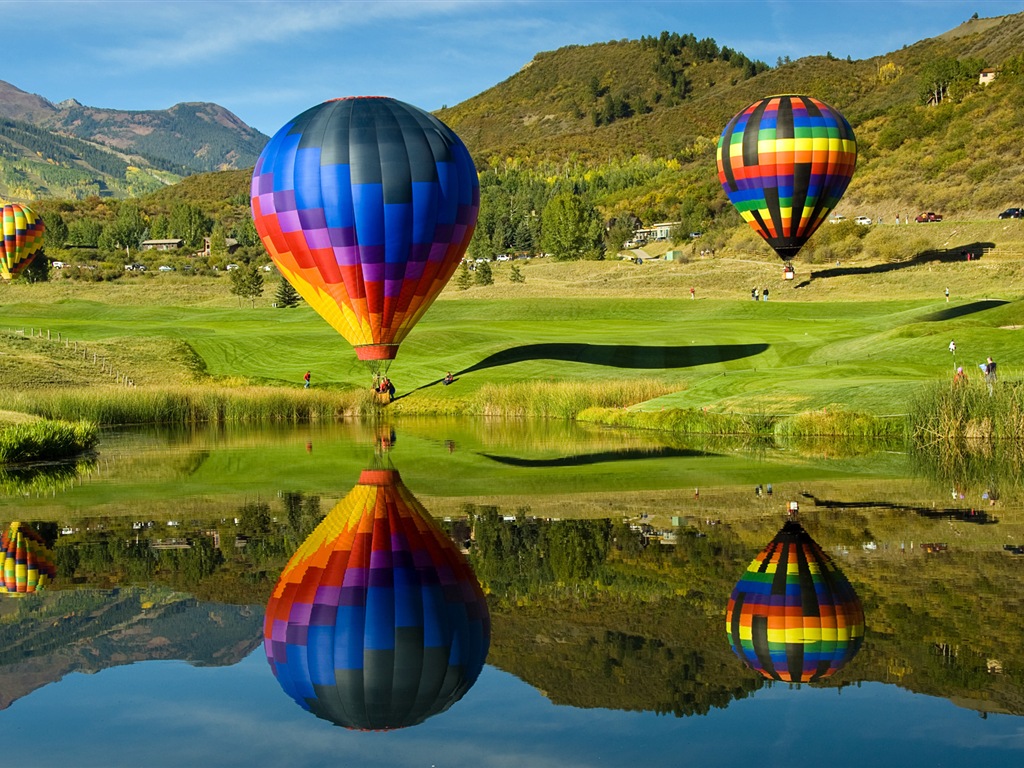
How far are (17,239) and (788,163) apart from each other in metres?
71.4

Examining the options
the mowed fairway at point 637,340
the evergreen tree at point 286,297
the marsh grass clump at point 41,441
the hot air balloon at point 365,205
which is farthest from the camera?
the evergreen tree at point 286,297

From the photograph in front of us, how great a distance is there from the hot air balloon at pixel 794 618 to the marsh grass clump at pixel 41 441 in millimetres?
21814

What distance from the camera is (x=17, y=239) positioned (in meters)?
109

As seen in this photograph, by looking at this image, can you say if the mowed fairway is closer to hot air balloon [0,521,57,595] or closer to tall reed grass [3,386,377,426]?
tall reed grass [3,386,377,426]

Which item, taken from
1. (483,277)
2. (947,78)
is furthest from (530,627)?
(947,78)

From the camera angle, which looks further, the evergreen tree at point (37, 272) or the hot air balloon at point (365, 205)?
the evergreen tree at point (37, 272)

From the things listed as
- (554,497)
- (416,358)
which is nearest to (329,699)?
(554,497)

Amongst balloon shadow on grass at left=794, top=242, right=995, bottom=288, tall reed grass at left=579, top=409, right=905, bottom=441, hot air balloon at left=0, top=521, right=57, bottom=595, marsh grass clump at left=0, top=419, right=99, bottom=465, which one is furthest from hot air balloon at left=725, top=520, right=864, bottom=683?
balloon shadow on grass at left=794, top=242, right=995, bottom=288

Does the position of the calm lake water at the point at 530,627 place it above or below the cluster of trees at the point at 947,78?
below

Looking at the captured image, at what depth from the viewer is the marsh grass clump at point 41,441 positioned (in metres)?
33.6

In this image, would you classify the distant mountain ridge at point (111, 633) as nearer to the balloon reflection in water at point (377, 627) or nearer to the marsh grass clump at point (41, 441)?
the balloon reflection in water at point (377, 627)

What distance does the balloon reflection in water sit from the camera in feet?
41.3

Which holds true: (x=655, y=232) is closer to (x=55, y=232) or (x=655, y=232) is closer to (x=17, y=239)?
(x=17, y=239)

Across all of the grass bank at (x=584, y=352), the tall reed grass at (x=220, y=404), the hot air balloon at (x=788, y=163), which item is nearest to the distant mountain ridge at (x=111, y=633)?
the grass bank at (x=584, y=352)
